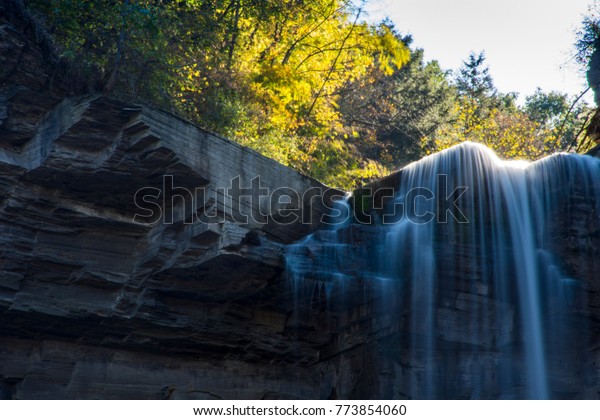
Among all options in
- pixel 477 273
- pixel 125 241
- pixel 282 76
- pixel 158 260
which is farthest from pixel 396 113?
pixel 158 260

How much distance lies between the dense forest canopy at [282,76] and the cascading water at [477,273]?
4.90 meters

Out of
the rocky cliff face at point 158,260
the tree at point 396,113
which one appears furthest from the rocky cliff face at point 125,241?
Answer: the tree at point 396,113

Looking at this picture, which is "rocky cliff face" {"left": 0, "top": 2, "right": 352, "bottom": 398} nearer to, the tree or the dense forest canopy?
the dense forest canopy

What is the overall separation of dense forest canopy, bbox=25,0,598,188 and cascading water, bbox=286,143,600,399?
4.90 meters

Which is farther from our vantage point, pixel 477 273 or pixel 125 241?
pixel 125 241

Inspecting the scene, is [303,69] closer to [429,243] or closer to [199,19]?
[199,19]

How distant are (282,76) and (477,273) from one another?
9.03 metres

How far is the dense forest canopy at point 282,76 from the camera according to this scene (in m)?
16.3

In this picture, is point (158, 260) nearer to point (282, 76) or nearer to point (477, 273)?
point (477, 273)

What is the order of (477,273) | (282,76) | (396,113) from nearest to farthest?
(477,273)
(282,76)
(396,113)

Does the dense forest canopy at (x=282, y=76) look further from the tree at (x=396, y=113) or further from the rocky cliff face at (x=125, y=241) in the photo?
the rocky cliff face at (x=125, y=241)

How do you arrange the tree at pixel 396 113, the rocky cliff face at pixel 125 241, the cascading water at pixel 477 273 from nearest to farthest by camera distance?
the rocky cliff face at pixel 125 241 → the cascading water at pixel 477 273 → the tree at pixel 396 113

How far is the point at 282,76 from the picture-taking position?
806 inches

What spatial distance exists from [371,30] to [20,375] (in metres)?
14.4
